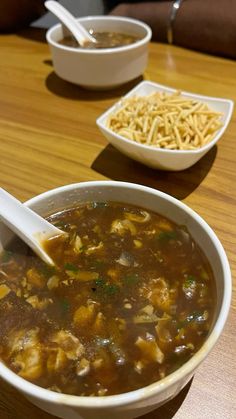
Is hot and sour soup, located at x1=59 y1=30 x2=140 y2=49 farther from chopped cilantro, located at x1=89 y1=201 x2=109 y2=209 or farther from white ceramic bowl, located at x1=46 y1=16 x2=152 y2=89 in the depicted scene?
chopped cilantro, located at x1=89 y1=201 x2=109 y2=209

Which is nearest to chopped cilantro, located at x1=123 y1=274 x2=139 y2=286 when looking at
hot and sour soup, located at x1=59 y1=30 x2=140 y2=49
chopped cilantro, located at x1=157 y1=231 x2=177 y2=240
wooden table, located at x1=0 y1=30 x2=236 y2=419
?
chopped cilantro, located at x1=157 y1=231 x2=177 y2=240

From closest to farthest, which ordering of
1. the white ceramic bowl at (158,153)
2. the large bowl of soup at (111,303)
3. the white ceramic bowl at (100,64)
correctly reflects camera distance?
1. the large bowl of soup at (111,303)
2. the white ceramic bowl at (158,153)
3. the white ceramic bowl at (100,64)

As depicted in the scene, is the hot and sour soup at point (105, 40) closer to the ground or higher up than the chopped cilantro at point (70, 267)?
higher up

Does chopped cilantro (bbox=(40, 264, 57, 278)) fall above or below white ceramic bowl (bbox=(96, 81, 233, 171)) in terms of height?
above

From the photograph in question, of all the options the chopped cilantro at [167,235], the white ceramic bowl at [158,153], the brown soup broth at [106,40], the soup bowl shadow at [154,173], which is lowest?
the soup bowl shadow at [154,173]

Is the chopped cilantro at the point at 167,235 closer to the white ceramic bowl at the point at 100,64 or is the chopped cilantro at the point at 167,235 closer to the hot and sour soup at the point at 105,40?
the white ceramic bowl at the point at 100,64

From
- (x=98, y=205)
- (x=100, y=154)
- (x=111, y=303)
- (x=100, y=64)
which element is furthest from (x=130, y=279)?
(x=100, y=64)

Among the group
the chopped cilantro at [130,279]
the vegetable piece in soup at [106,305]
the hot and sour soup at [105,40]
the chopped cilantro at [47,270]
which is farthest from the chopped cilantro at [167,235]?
the hot and sour soup at [105,40]
